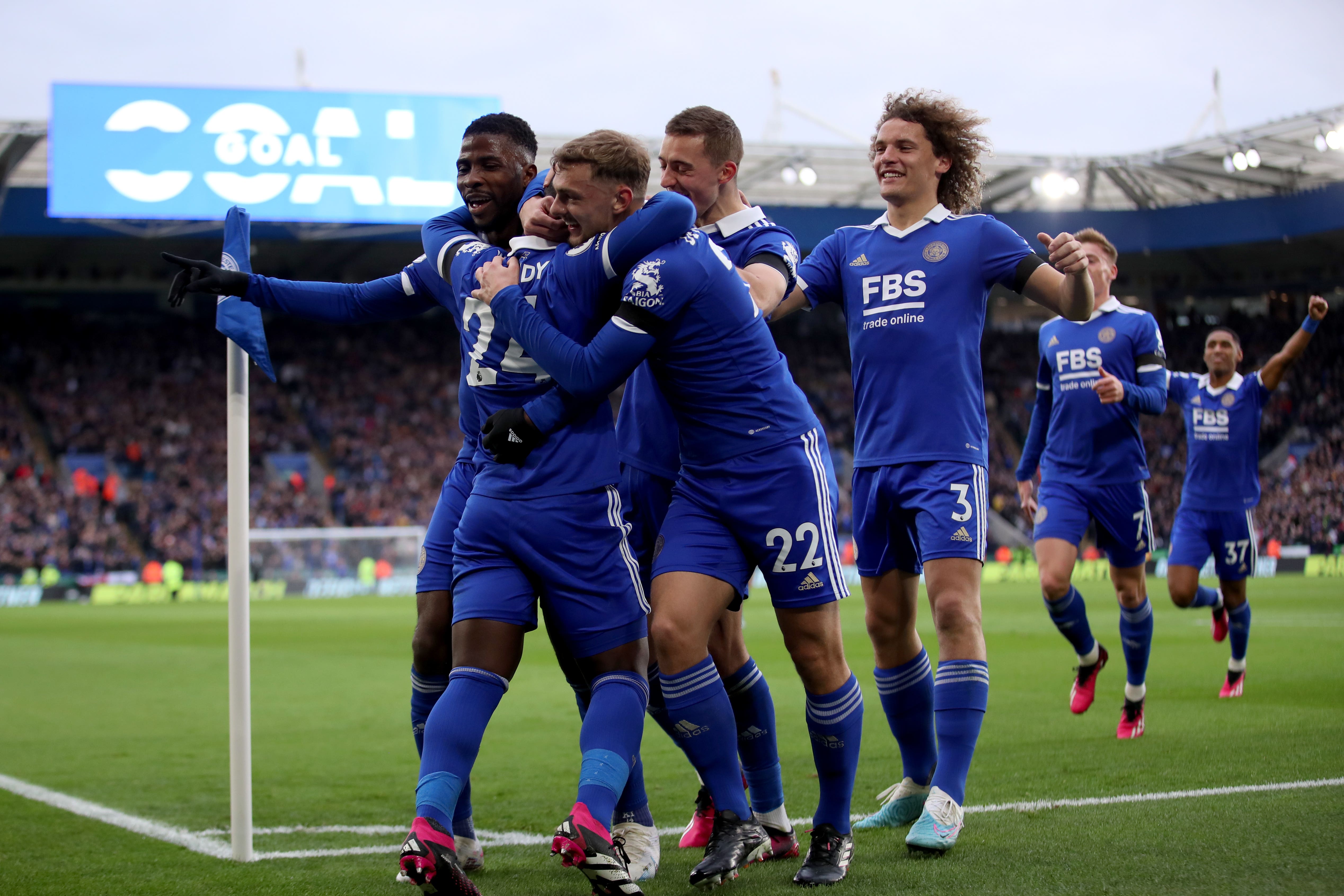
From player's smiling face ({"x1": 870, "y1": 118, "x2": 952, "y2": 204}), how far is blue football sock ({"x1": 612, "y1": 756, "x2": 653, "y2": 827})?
7.44ft

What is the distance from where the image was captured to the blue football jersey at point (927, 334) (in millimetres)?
4535

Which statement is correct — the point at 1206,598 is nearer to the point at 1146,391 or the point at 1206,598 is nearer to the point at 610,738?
the point at 1146,391

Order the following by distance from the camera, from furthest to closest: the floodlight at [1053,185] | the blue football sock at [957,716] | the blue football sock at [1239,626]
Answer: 1. the floodlight at [1053,185]
2. the blue football sock at [1239,626]
3. the blue football sock at [957,716]

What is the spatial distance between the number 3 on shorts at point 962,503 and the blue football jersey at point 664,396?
0.90 m

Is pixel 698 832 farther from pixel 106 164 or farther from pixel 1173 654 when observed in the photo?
pixel 106 164

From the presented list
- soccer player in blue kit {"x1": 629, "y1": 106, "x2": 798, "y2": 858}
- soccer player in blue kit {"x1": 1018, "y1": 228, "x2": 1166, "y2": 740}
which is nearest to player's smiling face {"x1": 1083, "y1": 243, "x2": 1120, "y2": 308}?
soccer player in blue kit {"x1": 1018, "y1": 228, "x2": 1166, "y2": 740}

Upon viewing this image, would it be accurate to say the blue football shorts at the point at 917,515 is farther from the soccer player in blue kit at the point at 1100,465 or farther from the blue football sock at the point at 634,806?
the soccer player in blue kit at the point at 1100,465

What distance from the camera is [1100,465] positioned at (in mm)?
7227

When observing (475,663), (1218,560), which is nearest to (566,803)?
(475,663)

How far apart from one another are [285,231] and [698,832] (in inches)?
1087

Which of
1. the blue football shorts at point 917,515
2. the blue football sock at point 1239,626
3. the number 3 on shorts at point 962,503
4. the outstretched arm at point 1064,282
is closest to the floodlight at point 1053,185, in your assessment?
the blue football sock at point 1239,626

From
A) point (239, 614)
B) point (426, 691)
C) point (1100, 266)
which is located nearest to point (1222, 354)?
point (1100, 266)

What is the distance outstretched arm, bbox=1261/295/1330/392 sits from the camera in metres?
8.04

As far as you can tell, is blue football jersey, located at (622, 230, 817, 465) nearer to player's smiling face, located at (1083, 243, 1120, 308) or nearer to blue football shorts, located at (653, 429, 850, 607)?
blue football shorts, located at (653, 429, 850, 607)
